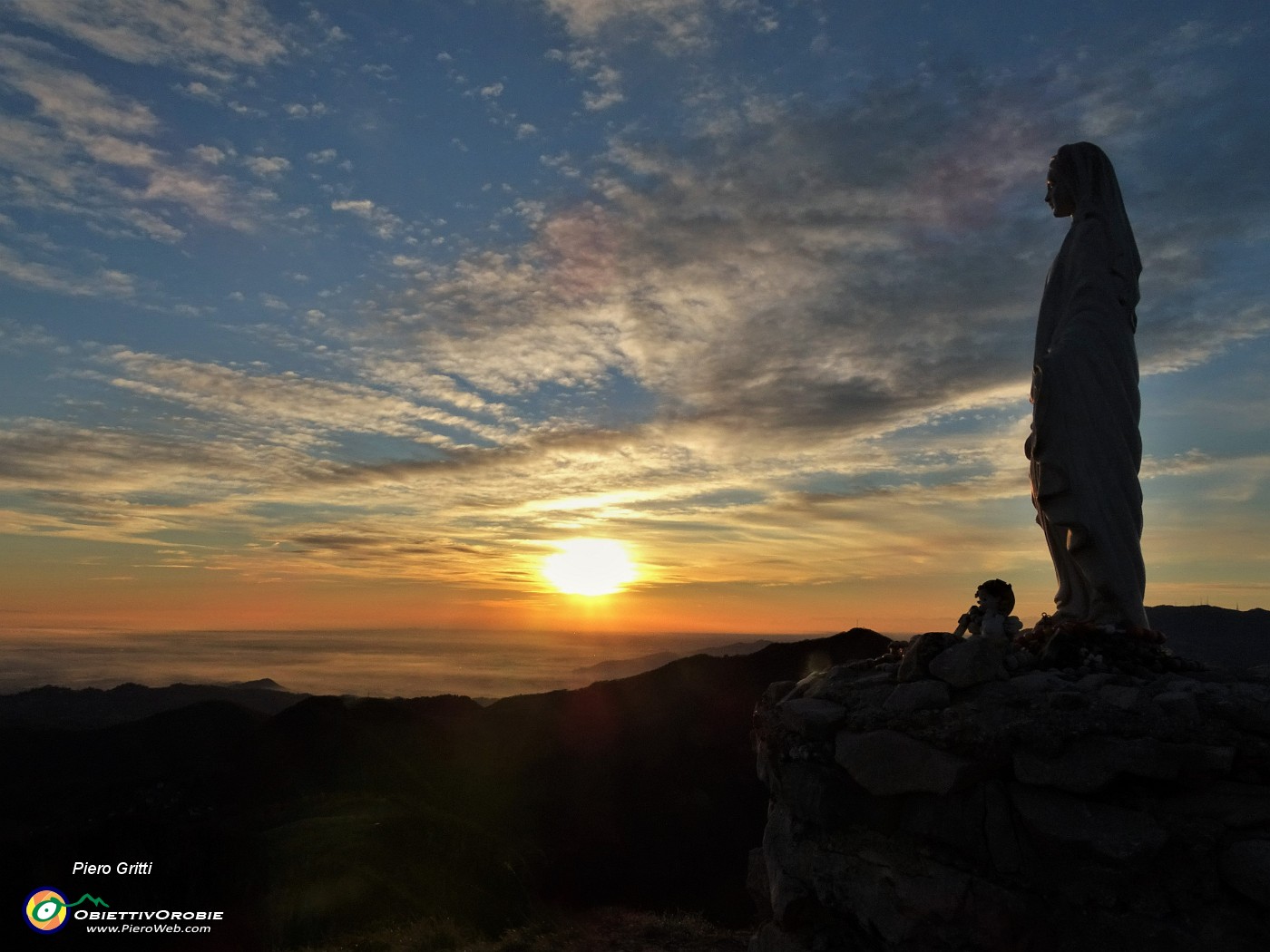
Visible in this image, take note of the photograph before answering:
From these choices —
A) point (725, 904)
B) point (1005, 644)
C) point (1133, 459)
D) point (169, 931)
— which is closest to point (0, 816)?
point (169, 931)

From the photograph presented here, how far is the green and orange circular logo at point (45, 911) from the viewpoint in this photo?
11.4 m

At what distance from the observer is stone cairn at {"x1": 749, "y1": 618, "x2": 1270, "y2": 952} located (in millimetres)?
5684

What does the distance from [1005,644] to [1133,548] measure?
1.87 meters

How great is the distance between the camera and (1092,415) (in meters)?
8.10

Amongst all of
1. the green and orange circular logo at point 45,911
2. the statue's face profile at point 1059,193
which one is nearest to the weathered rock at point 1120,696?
the statue's face profile at point 1059,193

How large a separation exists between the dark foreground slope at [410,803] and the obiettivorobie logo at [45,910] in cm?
25

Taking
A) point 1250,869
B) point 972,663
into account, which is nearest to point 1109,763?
point 1250,869

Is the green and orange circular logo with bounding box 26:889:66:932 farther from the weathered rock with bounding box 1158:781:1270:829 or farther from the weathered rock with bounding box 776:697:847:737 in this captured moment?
the weathered rock with bounding box 1158:781:1270:829

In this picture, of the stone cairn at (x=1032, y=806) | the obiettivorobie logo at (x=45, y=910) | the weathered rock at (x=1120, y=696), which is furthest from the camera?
the obiettivorobie logo at (x=45, y=910)

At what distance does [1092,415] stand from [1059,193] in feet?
8.74

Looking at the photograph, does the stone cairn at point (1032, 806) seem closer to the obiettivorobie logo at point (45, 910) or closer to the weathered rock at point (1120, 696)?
the weathered rock at point (1120, 696)

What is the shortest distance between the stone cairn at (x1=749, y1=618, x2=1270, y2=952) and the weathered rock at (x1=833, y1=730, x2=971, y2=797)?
14 millimetres

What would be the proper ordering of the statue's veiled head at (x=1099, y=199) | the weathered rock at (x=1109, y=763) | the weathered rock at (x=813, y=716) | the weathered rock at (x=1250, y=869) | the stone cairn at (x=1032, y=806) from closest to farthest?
1. the weathered rock at (x=1250, y=869)
2. the stone cairn at (x=1032, y=806)
3. the weathered rock at (x=1109, y=763)
4. the weathered rock at (x=813, y=716)
5. the statue's veiled head at (x=1099, y=199)

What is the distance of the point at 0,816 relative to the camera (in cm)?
2156
